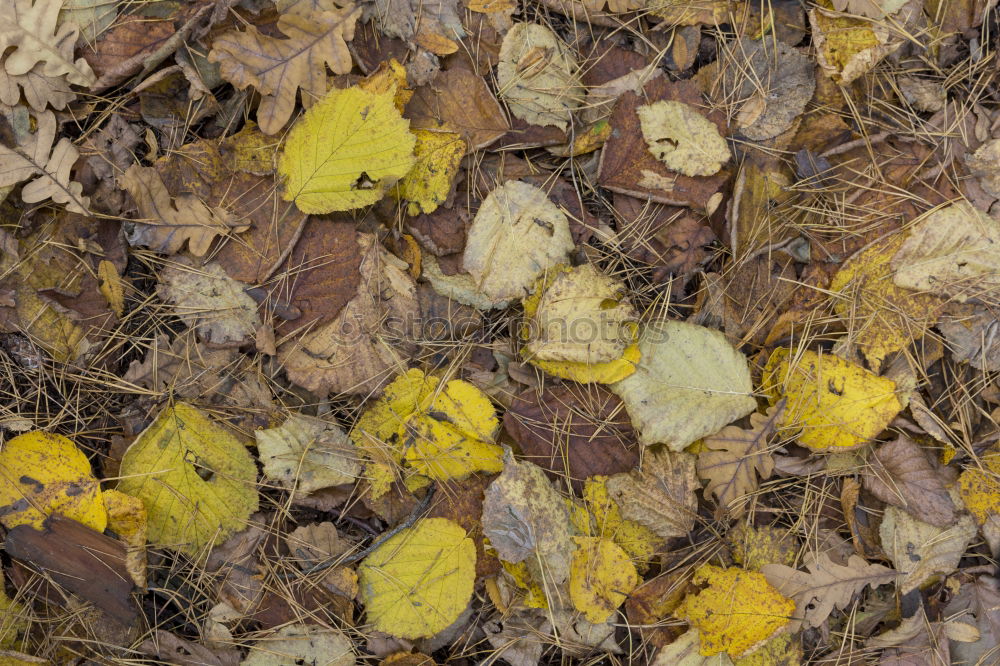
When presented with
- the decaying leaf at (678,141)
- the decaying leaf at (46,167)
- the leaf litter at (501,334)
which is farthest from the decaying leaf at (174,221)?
the decaying leaf at (678,141)

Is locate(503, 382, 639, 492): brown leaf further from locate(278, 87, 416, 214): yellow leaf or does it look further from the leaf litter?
locate(278, 87, 416, 214): yellow leaf

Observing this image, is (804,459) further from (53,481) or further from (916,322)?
(53,481)

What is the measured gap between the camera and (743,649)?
80.2 inches

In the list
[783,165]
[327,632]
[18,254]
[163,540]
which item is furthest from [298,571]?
[783,165]

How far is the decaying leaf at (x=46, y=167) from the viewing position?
1.98 metres

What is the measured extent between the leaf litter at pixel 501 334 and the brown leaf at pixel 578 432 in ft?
0.04

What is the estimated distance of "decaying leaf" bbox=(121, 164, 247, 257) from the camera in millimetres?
2027

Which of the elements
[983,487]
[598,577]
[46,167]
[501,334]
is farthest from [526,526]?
[46,167]

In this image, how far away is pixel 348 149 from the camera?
1998 millimetres

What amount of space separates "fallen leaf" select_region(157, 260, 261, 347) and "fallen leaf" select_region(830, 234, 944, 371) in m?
2.01

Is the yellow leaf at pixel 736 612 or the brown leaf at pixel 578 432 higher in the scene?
the brown leaf at pixel 578 432

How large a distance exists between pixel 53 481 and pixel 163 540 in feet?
1.27

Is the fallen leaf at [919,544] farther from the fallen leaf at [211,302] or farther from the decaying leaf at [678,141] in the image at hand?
the fallen leaf at [211,302]

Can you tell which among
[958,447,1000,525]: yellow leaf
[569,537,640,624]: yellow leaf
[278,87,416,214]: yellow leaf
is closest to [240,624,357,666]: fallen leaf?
[569,537,640,624]: yellow leaf
